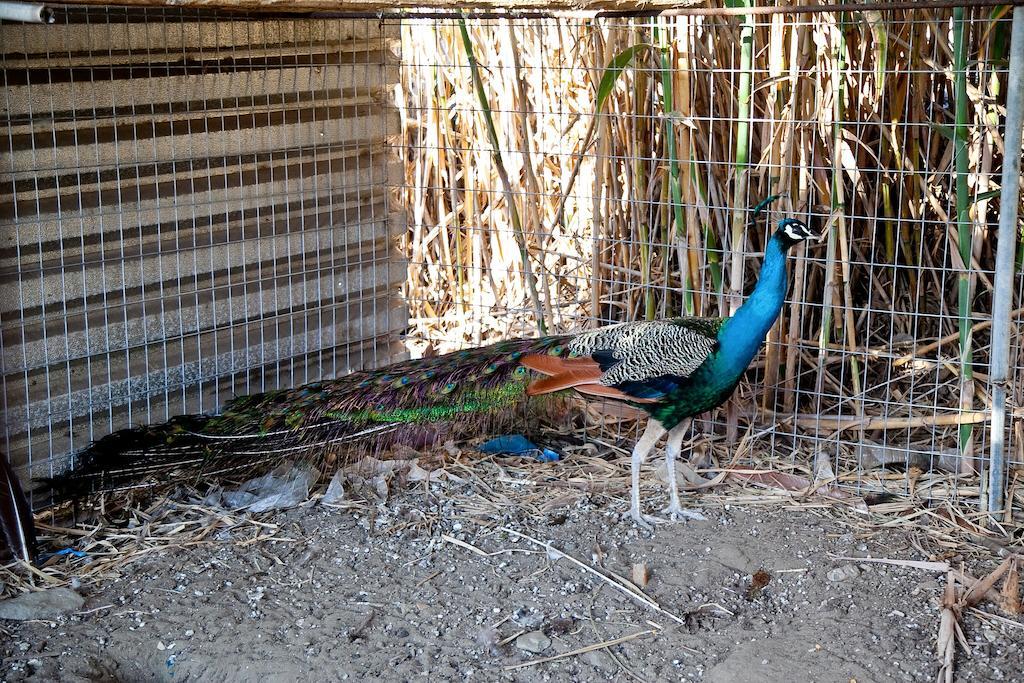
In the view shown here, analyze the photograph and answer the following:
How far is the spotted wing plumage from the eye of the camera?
3.96 metres

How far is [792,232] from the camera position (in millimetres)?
3973

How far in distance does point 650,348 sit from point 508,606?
1.07 meters

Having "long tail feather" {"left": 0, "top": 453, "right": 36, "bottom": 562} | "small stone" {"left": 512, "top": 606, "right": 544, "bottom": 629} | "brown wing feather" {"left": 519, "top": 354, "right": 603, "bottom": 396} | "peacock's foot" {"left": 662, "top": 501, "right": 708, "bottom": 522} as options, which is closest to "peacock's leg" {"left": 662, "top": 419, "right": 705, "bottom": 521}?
"peacock's foot" {"left": 662, "top": 501, "right": 708, "bottom": 522}

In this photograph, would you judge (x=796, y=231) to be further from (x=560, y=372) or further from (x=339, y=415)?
(x=339, y=415)

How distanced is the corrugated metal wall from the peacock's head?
2.02 metres

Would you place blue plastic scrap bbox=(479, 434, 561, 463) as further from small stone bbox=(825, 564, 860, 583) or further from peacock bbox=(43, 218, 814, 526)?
small stone bbox=(825, 564, 860, 583)

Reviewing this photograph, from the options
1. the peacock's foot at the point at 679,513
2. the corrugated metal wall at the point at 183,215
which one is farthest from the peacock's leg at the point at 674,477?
the corrugated metal wall at the point at 183,215

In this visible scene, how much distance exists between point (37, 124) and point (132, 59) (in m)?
0.45

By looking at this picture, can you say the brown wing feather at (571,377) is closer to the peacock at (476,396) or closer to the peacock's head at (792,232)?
the peacock at (476,396)

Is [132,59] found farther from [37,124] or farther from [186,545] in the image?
[186,545]

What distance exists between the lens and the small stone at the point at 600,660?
10.4 feet

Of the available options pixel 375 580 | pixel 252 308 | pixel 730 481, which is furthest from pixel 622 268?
pixel 375 580

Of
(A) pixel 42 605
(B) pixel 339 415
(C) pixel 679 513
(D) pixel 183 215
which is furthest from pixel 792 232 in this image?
(A) pixel 42 605

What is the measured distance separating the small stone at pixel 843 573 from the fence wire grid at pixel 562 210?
727 mm
